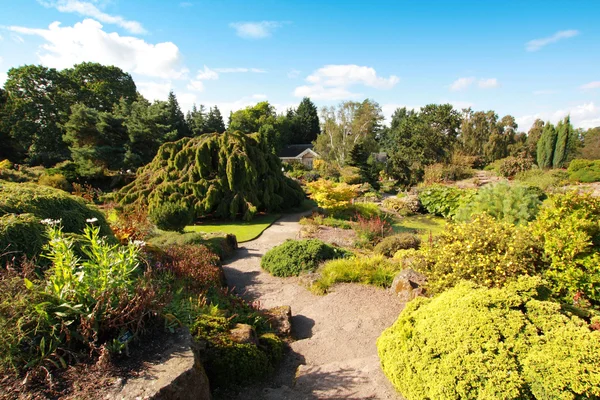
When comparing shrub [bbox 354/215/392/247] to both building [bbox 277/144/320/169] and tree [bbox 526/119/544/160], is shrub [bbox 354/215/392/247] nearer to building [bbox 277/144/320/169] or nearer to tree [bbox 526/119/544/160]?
building [bbox 277/144/320/169]

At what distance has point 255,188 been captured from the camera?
628 inches

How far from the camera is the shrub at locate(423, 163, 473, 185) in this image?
84.3ft

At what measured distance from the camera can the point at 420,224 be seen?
15.5 metres

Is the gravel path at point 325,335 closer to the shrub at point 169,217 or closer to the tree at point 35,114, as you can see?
the shrub at point 169,217

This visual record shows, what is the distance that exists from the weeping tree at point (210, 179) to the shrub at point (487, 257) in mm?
10792

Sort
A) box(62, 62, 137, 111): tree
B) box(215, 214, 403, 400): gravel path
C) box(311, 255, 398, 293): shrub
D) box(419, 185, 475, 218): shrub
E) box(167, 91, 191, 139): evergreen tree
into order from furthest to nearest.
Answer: box(167, 91, 191, 139): evergreen tree
box(62, 62, 137, 111): tree
box(419, 185, 475, 218): shrub
box(311, 255, 398, 293): shrub
box(215, 214, 403, 400): gravel path

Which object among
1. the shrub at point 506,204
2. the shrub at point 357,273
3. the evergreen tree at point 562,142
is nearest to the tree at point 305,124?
the evergreen tree at point 562,142

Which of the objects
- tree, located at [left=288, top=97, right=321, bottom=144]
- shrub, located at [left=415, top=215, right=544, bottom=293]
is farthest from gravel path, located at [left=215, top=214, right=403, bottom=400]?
tree, located at [left=288, top=97, right=321, bottom=144]

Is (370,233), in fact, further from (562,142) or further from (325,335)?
(562,142)

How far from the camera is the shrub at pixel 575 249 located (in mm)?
4555

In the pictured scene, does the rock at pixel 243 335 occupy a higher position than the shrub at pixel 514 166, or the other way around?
the shrub at pixel 514 166

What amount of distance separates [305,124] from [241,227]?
47.4 m

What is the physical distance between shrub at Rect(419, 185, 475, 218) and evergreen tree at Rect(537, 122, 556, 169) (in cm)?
2032

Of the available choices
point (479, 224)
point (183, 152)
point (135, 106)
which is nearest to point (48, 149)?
point (135, 106)
